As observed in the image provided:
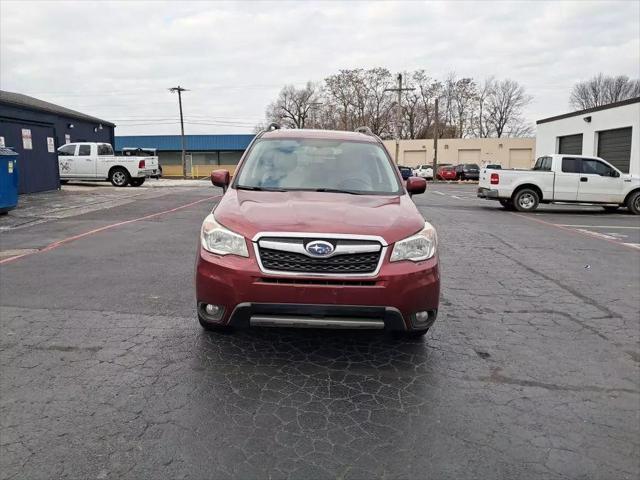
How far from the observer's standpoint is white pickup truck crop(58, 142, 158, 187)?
942 inches

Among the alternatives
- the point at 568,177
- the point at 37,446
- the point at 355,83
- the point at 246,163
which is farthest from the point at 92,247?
the point at 355,83

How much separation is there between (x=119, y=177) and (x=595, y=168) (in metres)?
20.0

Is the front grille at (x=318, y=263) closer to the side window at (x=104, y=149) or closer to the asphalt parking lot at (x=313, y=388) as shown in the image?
the asphalt parking lot at (x=313, y=388)

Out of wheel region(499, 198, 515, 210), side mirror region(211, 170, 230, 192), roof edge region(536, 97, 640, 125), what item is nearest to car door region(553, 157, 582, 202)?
wheel region(499, 198, 515, 210)

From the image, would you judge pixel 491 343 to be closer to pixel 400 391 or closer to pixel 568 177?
pixel 400 391

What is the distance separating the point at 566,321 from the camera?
5254 mm

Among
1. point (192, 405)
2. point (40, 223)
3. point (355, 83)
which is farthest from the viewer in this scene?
point (355, 83)

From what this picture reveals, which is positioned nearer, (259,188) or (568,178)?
(259,188)

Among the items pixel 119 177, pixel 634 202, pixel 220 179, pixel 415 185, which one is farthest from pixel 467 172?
pixel 220 179

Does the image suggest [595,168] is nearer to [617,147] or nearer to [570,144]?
[617,147]

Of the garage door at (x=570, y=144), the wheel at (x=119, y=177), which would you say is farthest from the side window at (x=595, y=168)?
the wheel at (x=119, y=177)

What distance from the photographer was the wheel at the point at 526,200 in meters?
17.0

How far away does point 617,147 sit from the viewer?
26281 millimetres

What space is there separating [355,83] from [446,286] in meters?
65.8
